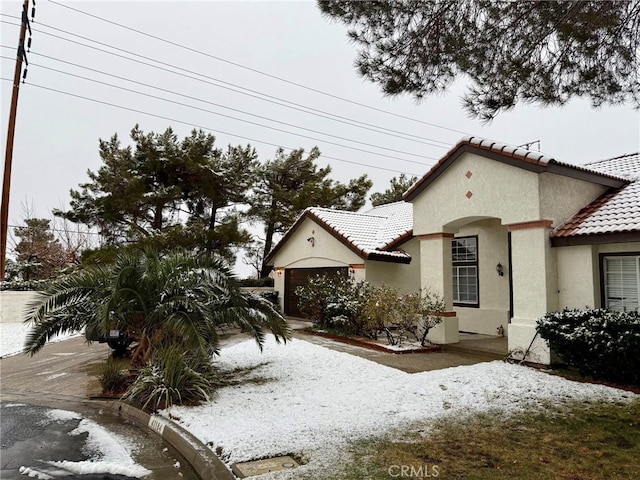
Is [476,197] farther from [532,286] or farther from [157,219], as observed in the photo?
[157,219]

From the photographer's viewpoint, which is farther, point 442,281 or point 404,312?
point 442,281

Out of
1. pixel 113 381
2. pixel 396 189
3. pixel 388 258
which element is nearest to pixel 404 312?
pixel 388 258

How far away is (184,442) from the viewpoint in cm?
525

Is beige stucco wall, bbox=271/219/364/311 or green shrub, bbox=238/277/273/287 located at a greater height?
beige stucco wall, bbox=271/219/364/311

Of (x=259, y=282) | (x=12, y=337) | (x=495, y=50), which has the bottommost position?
(x=12, y=337)

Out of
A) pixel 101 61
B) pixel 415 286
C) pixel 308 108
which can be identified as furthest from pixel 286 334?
→ pixel 308 108

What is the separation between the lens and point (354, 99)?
21.6m

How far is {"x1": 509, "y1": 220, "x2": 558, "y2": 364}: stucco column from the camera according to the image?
924 cm

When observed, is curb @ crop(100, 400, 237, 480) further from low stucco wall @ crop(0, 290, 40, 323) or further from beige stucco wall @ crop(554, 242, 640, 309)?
low stucco wall @ crop(0, 290, 40, 323)

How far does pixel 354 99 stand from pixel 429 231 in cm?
1184

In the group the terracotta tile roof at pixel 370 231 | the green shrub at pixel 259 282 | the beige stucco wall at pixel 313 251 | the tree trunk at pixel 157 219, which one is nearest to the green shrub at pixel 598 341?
the terracotta tile roof at pixel 370 231

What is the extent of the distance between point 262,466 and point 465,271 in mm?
11133

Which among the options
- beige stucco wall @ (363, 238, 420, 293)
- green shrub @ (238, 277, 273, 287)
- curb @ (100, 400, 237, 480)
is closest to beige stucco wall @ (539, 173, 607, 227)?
beige stucco wall @ (363, 238, 420, 293)

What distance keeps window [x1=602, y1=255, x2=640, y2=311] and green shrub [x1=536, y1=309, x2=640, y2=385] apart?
3.33 feet
